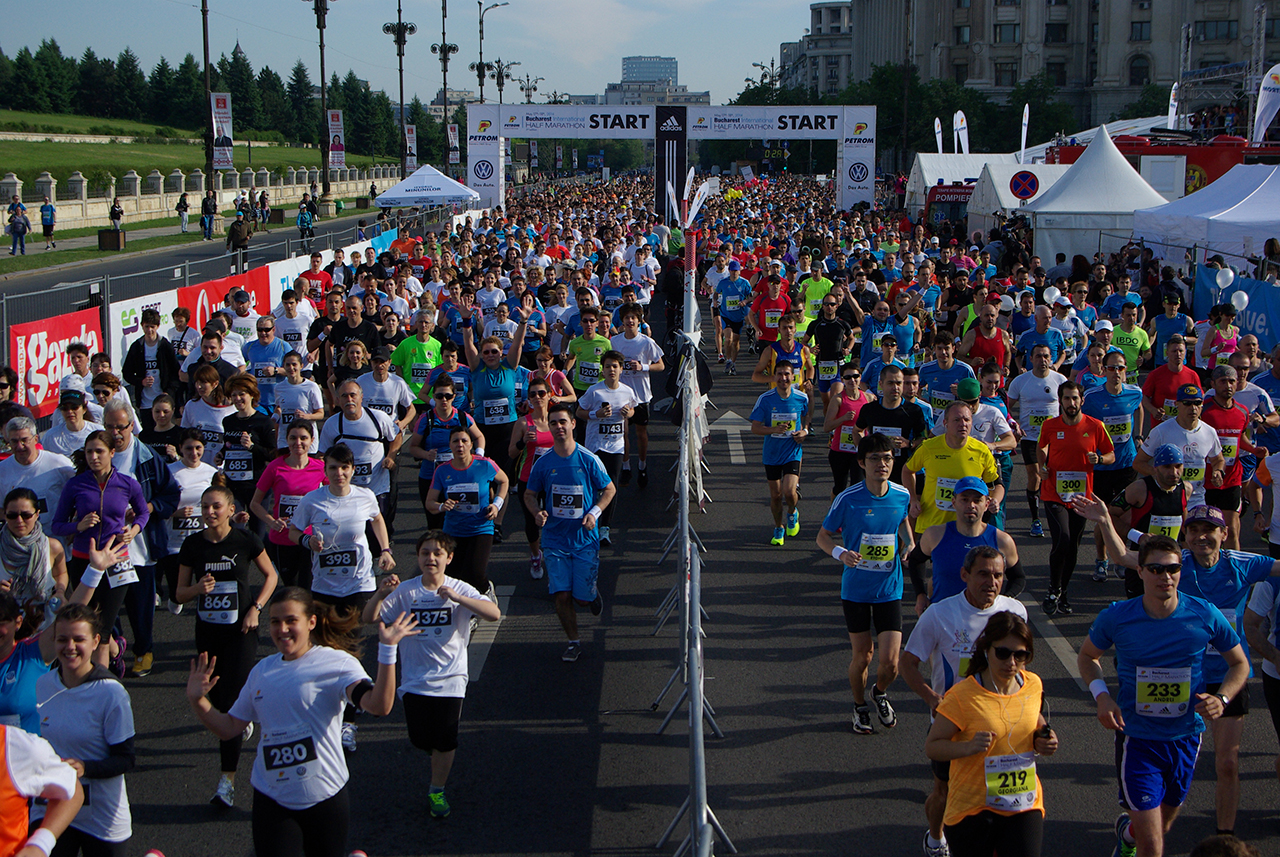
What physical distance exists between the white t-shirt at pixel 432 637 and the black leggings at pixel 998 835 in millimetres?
2545

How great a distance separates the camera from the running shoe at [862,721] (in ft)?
22.8

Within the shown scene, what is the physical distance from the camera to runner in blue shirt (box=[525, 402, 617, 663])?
7.85 meters

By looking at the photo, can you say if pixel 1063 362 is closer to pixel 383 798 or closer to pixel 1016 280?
pixel 1016 280

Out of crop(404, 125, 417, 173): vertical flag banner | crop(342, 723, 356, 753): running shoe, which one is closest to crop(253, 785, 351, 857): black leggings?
crop(342, 723, 356, 753): running shoe

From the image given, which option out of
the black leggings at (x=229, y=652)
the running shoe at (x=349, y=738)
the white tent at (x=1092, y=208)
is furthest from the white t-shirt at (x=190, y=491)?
the white tent at (x=1092, y=208)

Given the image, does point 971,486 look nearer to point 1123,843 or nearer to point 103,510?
point 1123,843

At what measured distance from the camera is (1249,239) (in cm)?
2053

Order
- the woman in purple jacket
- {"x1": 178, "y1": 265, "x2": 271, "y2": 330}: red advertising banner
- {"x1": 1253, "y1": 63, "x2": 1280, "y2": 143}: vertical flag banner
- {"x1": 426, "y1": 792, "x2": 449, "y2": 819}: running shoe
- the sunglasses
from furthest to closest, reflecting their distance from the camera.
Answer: {"x1": 1253, "y1": 63, "x2": 1280, "y2": 143}: vertical flag banner, {"x1": 178, "y1": 265, "x2": 271, "y2": 330}: red advertising banner, the woman in purple jacket, {"x1": 426, "y1": 792, "x2": 449, "y2": 819}: running shoe, the sunglasses

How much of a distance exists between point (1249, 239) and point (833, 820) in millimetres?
18236

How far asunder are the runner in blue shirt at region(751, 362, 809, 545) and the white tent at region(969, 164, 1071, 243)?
22.6 metres

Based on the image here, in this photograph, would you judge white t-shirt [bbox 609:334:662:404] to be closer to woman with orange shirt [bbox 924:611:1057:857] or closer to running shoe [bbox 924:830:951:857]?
running shoe [bbox 924:830:951:857]

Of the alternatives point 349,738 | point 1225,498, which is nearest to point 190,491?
point 349,738

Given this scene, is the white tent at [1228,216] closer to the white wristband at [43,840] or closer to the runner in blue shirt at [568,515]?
the runner in blue shirt at [568,515]

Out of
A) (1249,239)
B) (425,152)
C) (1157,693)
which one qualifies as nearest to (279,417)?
(1157,693)
